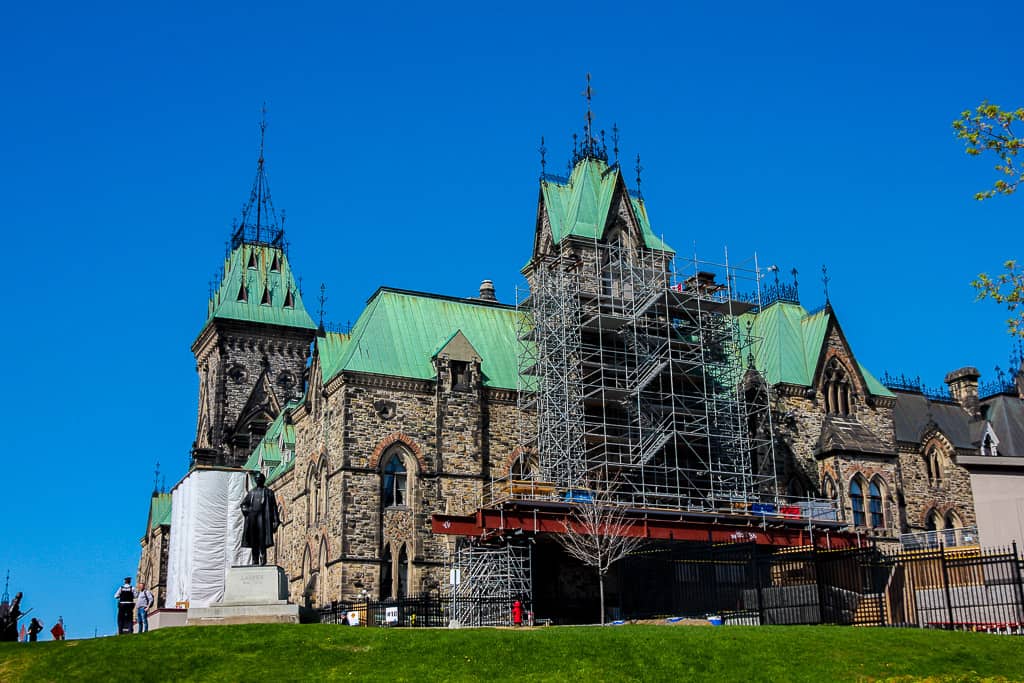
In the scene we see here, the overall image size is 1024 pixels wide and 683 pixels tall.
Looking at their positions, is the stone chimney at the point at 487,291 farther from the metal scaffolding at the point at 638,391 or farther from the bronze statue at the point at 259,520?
the bronze statue at the point at 259,520

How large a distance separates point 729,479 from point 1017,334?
29.8 meters

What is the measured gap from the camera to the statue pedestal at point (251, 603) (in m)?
29.5

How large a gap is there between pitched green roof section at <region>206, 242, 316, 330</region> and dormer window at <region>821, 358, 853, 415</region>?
39.4m

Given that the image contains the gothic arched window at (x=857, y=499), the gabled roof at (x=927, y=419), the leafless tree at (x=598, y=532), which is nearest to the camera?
the leafless tree at (x=598, y=532)

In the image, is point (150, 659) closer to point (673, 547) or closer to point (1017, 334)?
point (1017, 334)

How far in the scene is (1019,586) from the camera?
94.2 ft

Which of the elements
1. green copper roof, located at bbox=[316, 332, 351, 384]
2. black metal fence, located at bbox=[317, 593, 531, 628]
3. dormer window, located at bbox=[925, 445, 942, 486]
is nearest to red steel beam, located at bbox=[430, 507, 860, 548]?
black metal fence, located at bbox=[317, 593, 531, 628]

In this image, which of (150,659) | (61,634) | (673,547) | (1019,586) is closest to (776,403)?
(673,547)

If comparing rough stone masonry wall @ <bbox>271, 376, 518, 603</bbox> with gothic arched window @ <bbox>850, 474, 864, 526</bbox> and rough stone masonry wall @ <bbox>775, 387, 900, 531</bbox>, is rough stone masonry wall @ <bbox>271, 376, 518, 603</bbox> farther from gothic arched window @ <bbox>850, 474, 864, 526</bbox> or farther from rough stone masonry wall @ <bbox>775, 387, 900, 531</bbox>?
gothic arched window @ <bbox>850, 474, 864, 526</bbox>

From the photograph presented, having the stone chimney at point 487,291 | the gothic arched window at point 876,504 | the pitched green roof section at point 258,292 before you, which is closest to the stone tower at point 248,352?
the pitched green roof section at point 258,292

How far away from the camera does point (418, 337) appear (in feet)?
179

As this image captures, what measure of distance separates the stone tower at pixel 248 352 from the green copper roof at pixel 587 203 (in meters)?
29.5

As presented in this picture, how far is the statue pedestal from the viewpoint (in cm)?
2948

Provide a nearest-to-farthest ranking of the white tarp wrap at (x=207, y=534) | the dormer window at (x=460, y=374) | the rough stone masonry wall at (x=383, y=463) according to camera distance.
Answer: the rough stone masonry wall at (x=383, y=463), the dormer window at (x=460, y=374), the white tarp wrap at (x=207, y=534)
